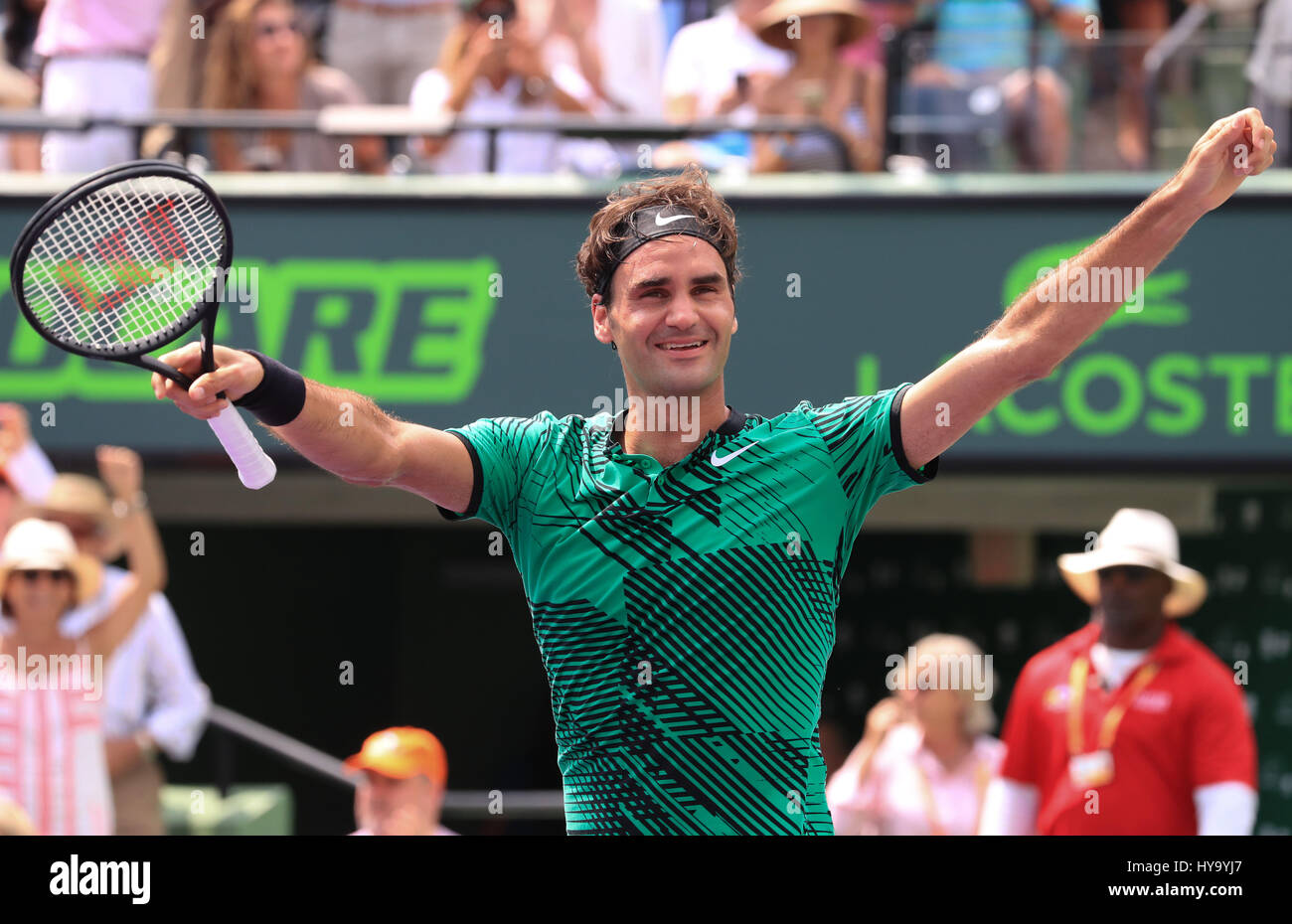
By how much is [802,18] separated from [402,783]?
323 cm

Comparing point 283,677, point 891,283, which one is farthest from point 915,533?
point 283,677

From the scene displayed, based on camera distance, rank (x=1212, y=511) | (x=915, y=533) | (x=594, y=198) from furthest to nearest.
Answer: (x=915, y=533) < (x=1212, y=511) < (x=594, y=198)

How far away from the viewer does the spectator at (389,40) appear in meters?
6.98

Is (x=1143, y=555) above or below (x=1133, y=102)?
below

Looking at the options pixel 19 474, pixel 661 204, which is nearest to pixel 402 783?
pixel 19 474

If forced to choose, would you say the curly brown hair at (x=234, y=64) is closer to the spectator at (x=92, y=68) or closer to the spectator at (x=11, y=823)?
the spectator at (x=92, y=68)

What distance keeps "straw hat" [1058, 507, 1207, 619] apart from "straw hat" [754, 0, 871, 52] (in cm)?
227

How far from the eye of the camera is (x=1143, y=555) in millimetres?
5266

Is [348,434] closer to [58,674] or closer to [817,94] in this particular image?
[58,674]

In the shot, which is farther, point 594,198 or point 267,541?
point 267,541

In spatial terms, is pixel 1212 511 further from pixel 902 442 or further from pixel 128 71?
pixel 902 442

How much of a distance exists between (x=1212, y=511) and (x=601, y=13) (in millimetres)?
3290

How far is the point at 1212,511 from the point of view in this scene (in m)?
7.53

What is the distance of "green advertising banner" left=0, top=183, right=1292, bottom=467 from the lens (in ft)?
21.2
